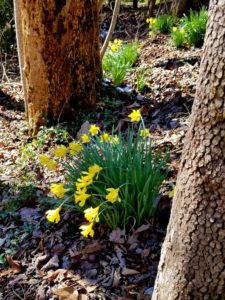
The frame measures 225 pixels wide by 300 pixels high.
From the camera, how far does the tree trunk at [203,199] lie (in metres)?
1.31

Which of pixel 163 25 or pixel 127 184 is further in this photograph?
pixel 163 25

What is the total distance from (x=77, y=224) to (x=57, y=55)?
1.89 m

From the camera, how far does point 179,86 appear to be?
14.9 ft

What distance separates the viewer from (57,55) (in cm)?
398

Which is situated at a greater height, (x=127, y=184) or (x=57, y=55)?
(x=57, y=55)

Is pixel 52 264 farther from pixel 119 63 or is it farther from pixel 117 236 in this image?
pixel 119 63

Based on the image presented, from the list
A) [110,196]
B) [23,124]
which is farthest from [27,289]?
[23,124]

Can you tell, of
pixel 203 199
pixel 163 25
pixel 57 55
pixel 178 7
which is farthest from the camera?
pixel 178 7

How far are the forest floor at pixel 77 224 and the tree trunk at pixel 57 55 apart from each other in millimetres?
227

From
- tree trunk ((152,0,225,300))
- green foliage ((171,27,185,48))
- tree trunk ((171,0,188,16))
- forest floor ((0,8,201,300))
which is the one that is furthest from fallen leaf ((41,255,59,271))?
tree trunk ((171,0,188,16))

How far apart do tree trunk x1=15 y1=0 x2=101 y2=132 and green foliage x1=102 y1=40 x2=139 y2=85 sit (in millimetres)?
419

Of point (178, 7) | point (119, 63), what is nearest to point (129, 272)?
point (119, 63)

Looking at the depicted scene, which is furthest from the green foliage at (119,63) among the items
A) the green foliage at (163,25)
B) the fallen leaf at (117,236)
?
the fallen leaf at (117,236)

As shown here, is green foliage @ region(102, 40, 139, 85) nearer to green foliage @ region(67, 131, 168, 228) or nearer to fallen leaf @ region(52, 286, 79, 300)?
green foliage @ region(67, 131, 168, 228)
